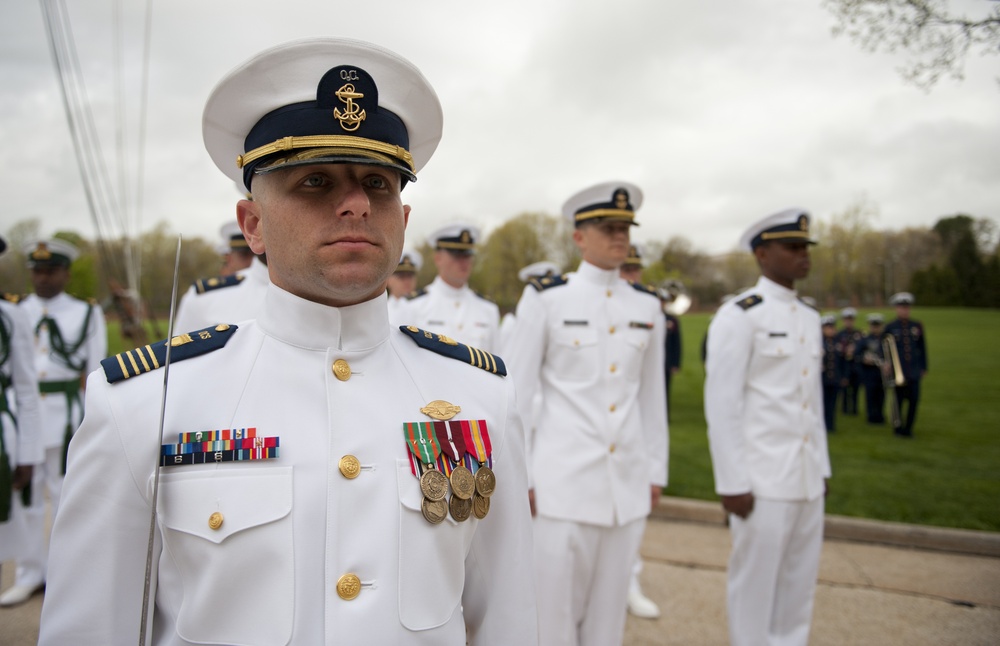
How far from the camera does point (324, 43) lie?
152 cm

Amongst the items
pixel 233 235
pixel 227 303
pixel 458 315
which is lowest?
pixel 227 303

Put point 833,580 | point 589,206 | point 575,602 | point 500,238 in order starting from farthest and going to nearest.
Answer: point 500,238
point 833,580
point 589,206
point 575,602

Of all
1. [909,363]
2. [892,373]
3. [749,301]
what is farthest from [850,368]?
[749,301]

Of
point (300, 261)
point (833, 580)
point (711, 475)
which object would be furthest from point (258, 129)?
point (711, 475)

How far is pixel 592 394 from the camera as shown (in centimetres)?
368

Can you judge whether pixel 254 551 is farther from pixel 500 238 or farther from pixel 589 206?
pixel 500 238

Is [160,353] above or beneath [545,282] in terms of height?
beneath

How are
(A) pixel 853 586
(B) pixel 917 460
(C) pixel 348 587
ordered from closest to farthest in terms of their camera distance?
(C) pixel 348 587 → (A) pixel 853 586 → (B) pixel 917 460

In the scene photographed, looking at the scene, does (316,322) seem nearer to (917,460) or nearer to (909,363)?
(917,460)

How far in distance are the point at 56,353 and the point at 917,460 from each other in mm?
10822

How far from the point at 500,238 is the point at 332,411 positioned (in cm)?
4367

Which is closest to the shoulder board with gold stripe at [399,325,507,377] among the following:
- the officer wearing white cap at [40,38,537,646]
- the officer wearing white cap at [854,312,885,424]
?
the officer wearing white cap at [40,38,537,646]

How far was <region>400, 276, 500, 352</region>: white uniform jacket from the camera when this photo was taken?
6.79 m

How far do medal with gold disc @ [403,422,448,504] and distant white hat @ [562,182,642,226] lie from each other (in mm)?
2580
